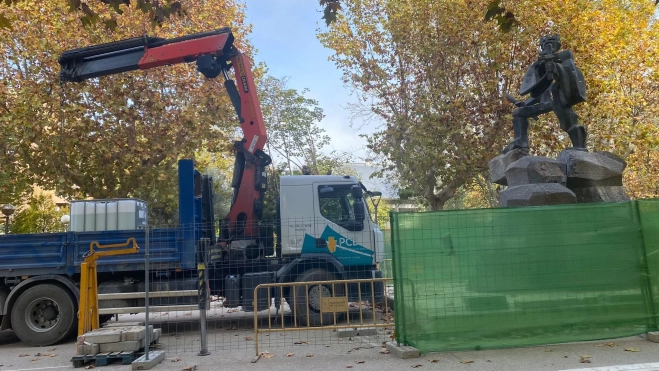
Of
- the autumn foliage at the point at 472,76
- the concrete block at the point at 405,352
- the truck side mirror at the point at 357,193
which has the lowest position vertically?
the concrete block at the point at 405,352

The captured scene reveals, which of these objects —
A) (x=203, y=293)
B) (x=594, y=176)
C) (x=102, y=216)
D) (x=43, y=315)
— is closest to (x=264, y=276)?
(x=203, y=293)

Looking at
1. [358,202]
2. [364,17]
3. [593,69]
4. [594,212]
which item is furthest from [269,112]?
[594,212]

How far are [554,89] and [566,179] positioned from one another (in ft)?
5.51

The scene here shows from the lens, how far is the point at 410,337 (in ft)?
23.8

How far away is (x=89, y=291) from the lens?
830 cm

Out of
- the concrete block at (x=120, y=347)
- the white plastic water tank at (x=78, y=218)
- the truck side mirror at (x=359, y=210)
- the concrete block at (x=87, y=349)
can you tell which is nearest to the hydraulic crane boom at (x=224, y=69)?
the truck side mirror at (x=359, y=210)

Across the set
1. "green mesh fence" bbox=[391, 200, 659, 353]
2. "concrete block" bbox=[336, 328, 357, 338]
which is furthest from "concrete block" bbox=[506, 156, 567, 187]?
"concrete block" bbox=[336, 328, 357, 338]

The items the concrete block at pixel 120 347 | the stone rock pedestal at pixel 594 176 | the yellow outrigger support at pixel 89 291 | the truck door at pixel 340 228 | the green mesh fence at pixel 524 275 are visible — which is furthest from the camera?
the truck door at pixel 340 228

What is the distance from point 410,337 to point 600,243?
2981 mm

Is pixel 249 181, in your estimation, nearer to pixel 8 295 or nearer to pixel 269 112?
pixel 8 295

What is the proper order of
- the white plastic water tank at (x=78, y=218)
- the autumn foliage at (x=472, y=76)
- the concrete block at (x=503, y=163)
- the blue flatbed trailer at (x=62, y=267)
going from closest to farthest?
the blue flatbed trailer at (x=62, y=267) → the concrete block at (x=503, y=163) → the white plastic water tank at (x=78, y=218) → the autumn foliage at (x=472, y=76)

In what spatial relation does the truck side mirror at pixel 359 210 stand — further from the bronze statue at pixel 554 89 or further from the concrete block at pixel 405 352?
the concrete block at pixel 405 352

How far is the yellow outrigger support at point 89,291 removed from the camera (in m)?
8.03

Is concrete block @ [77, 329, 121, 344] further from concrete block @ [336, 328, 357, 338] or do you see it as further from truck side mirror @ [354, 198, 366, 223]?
truck side mirror @ [354, 198, 366, 223]
